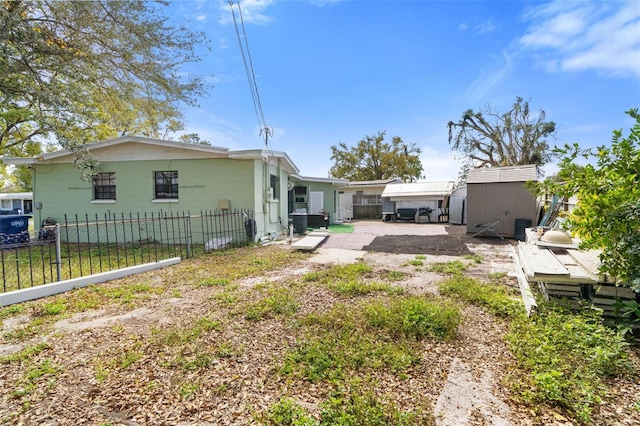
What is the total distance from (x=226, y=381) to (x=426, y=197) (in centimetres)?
1800

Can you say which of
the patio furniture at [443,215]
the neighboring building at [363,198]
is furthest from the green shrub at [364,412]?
the neighboring building at [363,198]

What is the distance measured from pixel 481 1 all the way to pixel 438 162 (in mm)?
28526

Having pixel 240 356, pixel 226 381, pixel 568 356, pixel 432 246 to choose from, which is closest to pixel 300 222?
pixel 432 246

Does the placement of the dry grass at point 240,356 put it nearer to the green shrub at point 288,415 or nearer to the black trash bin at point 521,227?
the green shrub at point 288,415

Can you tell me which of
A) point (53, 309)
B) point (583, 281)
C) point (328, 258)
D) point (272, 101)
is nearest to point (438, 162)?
point (272, 101)

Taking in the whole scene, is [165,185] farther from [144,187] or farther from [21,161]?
[21,161]

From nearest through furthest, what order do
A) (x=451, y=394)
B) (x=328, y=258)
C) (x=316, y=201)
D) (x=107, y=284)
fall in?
(x=451, y=394)
(x=107, y=284)
(x=328, y=258)
(x=316, y=201)

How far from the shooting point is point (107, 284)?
4.94 meters

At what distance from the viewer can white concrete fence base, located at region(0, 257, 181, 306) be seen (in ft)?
12.9

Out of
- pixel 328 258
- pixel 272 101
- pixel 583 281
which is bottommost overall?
pixel 328 258

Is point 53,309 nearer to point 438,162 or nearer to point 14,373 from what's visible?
point 14,373

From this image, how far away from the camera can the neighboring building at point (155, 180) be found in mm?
8984

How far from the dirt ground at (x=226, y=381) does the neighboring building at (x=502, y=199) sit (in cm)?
787

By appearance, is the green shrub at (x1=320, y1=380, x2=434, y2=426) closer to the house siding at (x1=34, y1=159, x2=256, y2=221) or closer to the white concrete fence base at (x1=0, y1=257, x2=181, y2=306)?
the white concrete fence base at (x1=0, y1=257, x2=181, y2=306)
